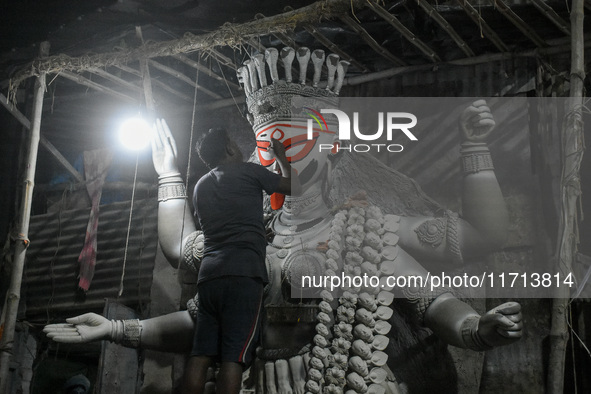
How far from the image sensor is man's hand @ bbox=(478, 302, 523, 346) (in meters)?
3.28

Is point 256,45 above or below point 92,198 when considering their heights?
above

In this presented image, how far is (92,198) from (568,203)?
4.04 metres

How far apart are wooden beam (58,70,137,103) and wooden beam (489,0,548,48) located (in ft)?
10.1

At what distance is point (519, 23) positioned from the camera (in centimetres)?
→ 418

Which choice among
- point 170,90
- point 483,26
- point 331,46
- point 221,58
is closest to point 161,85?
point 170,90

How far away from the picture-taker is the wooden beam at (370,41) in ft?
14.0

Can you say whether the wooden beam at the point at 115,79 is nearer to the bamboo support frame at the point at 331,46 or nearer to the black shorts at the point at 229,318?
the bamboo support frame at the point at 331,46

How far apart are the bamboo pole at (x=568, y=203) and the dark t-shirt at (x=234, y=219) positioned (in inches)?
65.1

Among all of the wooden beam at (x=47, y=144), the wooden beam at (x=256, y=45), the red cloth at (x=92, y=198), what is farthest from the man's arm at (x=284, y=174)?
the wooden beam at (x=47, y=144)

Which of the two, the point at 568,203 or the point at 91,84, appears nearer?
the point at 568,203

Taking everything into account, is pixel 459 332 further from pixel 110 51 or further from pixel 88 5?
pixel 88 5

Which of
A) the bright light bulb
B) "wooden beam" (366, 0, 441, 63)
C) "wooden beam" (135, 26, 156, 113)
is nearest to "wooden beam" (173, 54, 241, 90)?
"wooden beam" (135, 26, 156, 113)

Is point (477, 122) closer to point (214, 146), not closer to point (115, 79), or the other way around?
point (214, 146)

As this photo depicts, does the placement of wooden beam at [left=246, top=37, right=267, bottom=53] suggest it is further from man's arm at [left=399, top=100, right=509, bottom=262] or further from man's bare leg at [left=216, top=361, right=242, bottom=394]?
man's bare leg at [left=216, top=361, right=242, bottom=394]
